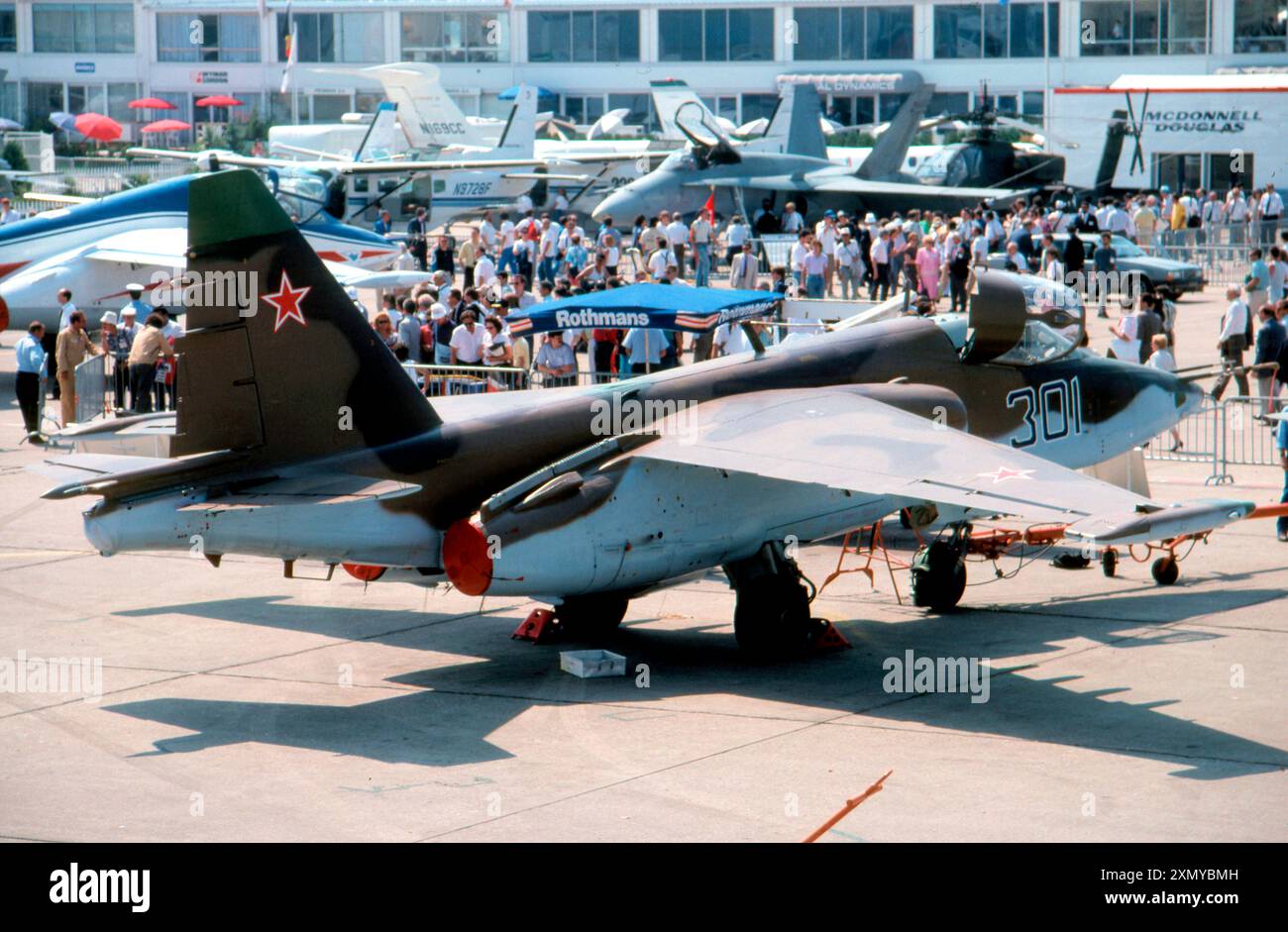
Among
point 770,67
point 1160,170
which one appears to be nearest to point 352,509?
point 1160,170

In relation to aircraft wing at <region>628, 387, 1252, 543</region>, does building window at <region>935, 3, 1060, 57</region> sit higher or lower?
higher

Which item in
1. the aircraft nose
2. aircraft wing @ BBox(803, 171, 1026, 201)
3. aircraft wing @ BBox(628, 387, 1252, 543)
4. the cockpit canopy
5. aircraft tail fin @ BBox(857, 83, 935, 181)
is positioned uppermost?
aircraft tail fin @ BBox(857, 83, 935, 181)

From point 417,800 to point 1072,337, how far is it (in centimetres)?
887

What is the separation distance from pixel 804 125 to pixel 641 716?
43314 mm

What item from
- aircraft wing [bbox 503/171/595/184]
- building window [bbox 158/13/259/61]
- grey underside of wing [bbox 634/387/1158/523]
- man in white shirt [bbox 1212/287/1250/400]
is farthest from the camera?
building window [bbox 158/13/259/61]

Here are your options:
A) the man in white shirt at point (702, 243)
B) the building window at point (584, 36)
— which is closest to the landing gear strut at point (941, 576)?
the man in white shirt at point (702, 243)

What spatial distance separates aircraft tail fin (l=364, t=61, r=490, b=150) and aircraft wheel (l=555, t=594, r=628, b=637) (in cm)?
4920

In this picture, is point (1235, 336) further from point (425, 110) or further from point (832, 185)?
point (425, 110)

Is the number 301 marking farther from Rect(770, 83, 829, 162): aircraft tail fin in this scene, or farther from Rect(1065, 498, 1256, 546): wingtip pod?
Rect(770, 83, 829, 162): aircraft tail fin

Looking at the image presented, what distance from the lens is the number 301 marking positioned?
A: 15570 mm

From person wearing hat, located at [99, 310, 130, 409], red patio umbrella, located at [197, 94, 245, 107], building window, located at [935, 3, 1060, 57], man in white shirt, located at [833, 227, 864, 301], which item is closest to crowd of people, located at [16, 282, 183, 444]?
person wearing hat, located at [99, 310, 130, 409]

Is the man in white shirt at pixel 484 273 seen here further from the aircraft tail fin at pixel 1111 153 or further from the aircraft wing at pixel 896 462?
the aircraft tail fin at pixel 1111 153

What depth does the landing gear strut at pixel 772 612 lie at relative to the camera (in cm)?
1384

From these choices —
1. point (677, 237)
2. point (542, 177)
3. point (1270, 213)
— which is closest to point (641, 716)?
point (677, 237)
